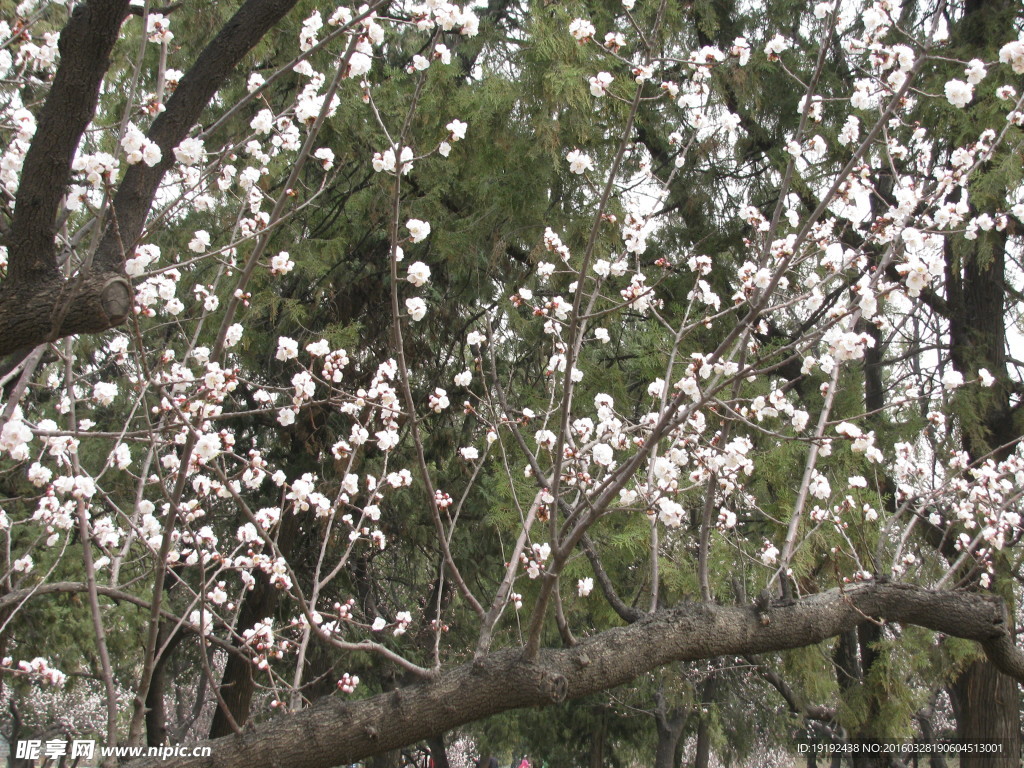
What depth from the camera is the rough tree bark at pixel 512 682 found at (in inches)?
104

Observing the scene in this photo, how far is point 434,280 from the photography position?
6152 millimetres

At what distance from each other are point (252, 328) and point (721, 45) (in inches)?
158

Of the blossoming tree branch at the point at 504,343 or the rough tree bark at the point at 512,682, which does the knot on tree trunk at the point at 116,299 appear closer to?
the blossoming tree branch at the point at 504,343

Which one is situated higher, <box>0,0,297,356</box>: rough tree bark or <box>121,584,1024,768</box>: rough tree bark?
<box>0,0,297,356</box>: rough tree bark

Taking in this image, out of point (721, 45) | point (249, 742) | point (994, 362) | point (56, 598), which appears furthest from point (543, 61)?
point (56, 598)

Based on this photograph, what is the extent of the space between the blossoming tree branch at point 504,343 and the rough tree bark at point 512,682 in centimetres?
1

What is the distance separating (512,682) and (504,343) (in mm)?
3647

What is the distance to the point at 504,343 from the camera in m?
6.14

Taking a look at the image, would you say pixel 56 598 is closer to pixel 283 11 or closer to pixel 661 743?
pixel 283 11

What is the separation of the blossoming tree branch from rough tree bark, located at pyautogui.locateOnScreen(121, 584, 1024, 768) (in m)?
0.01

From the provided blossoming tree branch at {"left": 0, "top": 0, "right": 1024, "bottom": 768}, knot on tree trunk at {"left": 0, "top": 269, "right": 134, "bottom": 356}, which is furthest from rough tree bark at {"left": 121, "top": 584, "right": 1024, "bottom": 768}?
knot on tree trunk at {"left": 0, "top": 269, "right": 134, "bottom": 356}

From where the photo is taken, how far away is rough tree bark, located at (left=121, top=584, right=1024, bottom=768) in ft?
8.63

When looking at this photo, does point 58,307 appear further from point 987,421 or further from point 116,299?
point 987,421

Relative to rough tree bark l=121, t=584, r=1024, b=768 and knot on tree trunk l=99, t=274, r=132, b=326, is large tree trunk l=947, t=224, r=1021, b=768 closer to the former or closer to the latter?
rough tree bark l=121, t=584, r=1024, b=768
